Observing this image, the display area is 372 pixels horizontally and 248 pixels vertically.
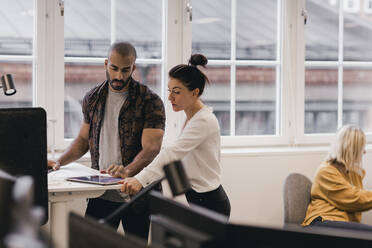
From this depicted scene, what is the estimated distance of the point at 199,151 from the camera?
2764 millimetres

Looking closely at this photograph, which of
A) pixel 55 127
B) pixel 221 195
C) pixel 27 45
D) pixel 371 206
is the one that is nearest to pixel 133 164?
pixel 221 195

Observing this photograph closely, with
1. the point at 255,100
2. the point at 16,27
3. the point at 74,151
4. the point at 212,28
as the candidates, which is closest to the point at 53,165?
the point at 74,151

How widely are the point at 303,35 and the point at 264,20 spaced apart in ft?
1.01

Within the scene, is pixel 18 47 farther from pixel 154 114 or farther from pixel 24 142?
pixel 24 142

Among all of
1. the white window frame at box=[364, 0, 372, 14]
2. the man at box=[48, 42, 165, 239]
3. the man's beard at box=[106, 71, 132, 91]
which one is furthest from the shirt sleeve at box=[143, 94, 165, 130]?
the white window frame at box=[364, 0, 372, 14]

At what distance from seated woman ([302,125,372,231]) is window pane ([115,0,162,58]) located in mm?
1357

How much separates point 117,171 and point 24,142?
0.65 metres

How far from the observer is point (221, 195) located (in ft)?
9.14

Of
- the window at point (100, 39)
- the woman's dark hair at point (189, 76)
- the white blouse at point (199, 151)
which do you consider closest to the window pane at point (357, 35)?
the window at point (100, 39)

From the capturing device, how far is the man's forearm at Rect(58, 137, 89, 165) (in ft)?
10.3

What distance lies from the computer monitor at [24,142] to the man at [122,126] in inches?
27.6

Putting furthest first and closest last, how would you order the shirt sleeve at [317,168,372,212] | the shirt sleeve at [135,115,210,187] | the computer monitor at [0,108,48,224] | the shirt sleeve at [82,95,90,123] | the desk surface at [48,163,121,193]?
the shirt sleeve at [317,168,372,212], the shirt sleeve at [82,95,90,123], the shirt sleeve at [135,115,210,187], the desk surface at [48,163,121,193], the computer monitor at [0,108,48,224]

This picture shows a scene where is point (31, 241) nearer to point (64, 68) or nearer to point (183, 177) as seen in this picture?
point (183, 177)

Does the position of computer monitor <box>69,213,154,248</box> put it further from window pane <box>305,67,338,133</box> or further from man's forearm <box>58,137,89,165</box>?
window pane <box>305,67,338,133</box>
